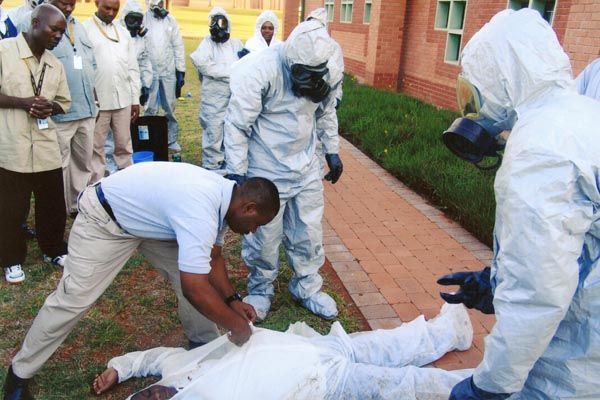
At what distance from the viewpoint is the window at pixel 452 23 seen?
31.1 ft

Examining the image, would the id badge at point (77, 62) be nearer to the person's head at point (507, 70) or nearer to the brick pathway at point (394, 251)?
the brick pathway at point (394, 251)

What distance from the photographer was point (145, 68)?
669 centimetres

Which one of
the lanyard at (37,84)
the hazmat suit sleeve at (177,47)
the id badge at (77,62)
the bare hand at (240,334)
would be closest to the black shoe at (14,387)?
the bare hand at (240,334)

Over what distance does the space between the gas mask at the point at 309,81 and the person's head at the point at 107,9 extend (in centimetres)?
281

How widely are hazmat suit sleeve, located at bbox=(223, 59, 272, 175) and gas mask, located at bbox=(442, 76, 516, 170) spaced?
1.44m

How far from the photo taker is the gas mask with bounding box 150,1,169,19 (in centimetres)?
692

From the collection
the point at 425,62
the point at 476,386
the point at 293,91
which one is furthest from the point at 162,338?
the point at 425,62

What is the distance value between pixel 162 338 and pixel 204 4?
123ft

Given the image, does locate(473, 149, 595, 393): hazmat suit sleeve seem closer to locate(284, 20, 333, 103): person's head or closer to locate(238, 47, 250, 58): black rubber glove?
locate(284, 20, 333, 103): person's head

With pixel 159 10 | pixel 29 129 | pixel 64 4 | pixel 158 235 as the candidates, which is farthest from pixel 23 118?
pixel 159 10

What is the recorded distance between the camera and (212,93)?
6.56m

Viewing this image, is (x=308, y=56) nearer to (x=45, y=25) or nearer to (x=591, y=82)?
(x=591, y=82)

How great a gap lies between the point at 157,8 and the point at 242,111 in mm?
4511

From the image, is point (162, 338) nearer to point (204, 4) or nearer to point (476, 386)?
point (476, 386)
